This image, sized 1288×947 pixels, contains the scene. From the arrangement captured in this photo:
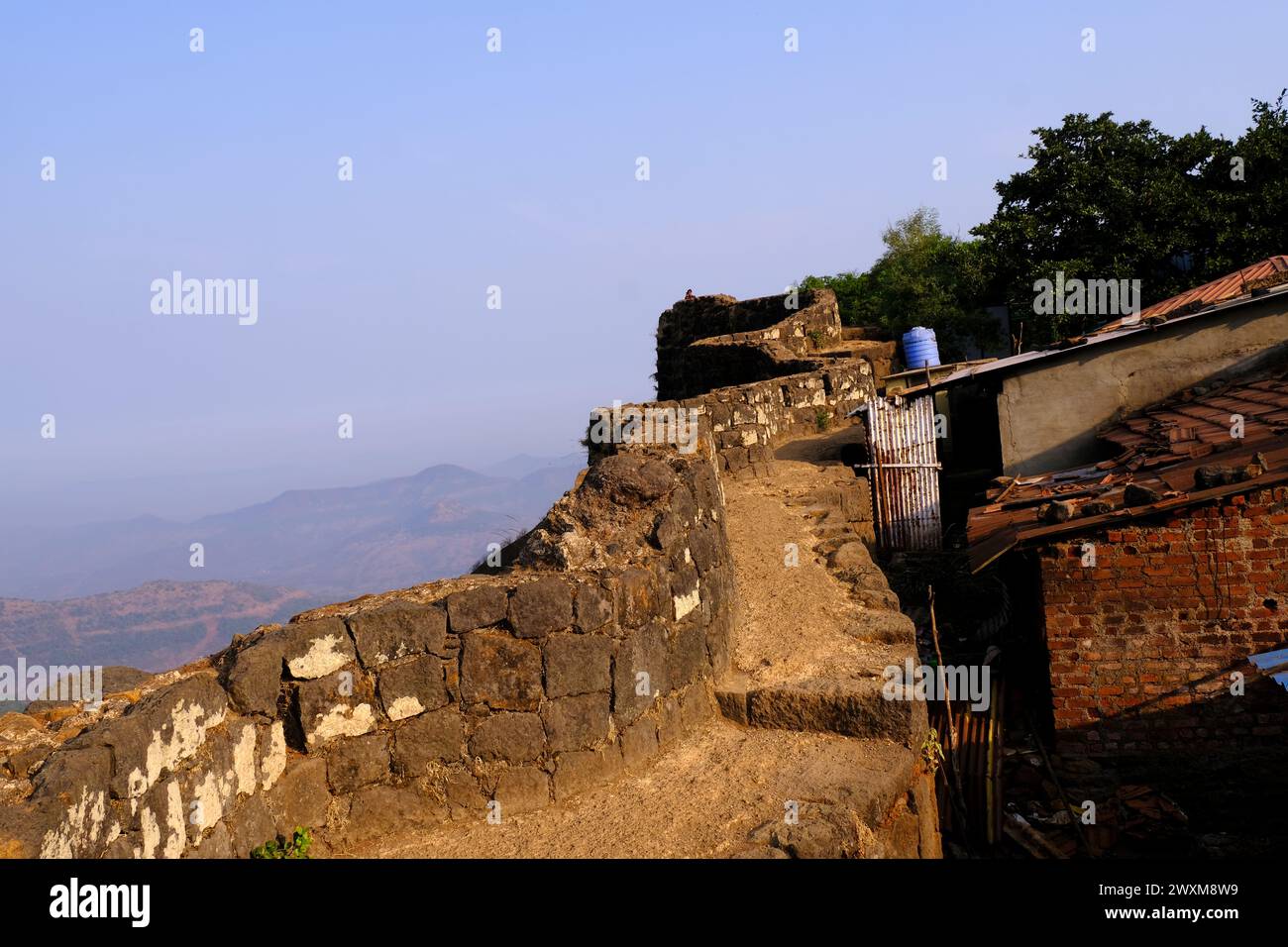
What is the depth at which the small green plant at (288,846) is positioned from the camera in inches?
180

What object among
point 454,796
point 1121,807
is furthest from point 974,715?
point 454,796

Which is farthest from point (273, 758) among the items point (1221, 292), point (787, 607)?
point (1221, 292)

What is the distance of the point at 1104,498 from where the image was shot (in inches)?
347

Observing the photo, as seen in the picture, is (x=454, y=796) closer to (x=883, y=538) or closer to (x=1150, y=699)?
(x=1150, y=699)

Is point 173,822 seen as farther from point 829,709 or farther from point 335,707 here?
point 829,709

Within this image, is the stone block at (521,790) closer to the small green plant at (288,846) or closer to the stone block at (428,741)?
the stone block at (428,741)

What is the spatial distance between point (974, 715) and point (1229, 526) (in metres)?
2.58

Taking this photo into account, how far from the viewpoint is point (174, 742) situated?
4062mm

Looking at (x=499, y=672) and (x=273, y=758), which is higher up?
(x=499, y=672)

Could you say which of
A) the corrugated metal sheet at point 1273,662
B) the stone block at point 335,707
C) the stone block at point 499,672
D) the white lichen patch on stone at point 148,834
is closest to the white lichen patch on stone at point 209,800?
the white lichen patch on stone at point 148,834

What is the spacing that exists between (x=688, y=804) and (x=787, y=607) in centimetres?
289

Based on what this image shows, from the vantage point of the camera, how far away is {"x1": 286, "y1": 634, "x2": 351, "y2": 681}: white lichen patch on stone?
477 centimetres

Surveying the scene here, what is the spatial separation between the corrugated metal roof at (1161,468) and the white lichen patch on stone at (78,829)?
638 cm

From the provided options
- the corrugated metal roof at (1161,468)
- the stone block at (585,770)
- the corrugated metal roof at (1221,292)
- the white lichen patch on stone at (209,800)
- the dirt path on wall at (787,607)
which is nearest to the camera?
the white lichen patch on stone at (209,800)
